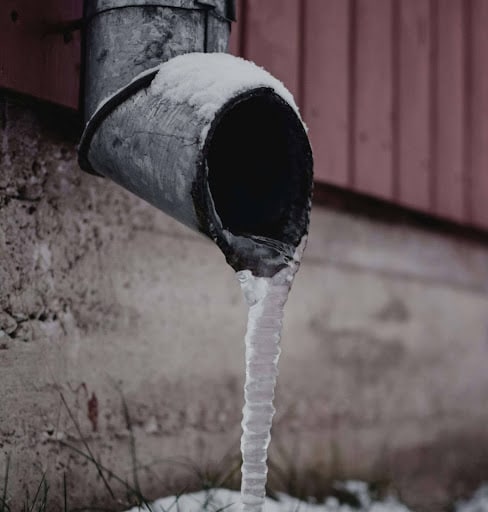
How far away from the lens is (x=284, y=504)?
2248mm

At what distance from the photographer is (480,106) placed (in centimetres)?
369

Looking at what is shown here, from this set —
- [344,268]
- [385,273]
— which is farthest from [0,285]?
[385,273]

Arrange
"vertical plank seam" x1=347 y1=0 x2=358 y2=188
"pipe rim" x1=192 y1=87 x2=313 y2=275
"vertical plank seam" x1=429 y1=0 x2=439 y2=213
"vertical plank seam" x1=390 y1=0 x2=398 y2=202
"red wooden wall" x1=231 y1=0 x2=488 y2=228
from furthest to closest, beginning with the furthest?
"vertical plank seam" x1=429 y1=0 x2=439 y2=213 < "vertical plank seam" x1=390 y1=0 x2=398 y2=202 < "vertical plank seam" x1=347 y1=0 x2=358 y2=188 < "red wooden wall" x1=231 y1=0 x2=488 y2=228 < "pipe rim" x1=192 y1=87 x2=313 y2=275

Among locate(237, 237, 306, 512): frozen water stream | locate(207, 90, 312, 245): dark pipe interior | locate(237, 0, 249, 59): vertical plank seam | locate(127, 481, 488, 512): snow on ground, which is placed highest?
locate(237, 0, 249, 59): vertical plank seam

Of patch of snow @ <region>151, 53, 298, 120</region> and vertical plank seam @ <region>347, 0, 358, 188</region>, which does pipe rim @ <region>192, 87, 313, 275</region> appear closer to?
patch of snow @ <region>151, 53, 298, 120</region>

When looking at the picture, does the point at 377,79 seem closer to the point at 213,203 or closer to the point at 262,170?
the point at 262,170

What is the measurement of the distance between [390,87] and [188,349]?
4.80 feet

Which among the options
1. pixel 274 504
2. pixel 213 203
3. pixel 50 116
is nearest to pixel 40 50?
pixel 50 116

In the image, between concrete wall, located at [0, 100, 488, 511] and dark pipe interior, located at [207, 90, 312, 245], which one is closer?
dark pipe interior, located at [207, 90, 312, 245]

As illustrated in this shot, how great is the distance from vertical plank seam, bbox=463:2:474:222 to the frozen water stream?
2128 mm

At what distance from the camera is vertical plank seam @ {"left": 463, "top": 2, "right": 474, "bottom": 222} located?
3590 millimetres

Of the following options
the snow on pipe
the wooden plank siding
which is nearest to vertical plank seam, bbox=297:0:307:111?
the snow on pipe

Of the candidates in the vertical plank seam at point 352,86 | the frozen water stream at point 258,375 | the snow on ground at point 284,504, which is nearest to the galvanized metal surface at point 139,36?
the frozen water stream at point 258,375

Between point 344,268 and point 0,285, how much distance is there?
149 cm
